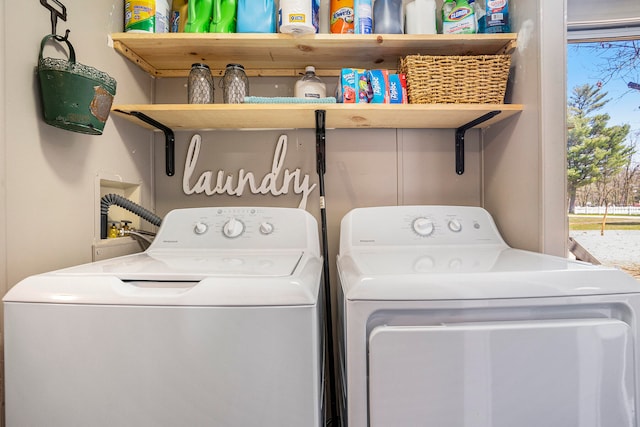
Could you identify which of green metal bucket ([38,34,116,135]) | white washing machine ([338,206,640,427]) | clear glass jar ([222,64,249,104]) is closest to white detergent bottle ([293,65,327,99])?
clear glass jar ([222,64,249,104])

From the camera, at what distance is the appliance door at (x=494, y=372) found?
0.76 metres

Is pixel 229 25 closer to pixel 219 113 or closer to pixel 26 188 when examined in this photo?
pixel 219 113

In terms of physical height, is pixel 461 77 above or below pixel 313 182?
above

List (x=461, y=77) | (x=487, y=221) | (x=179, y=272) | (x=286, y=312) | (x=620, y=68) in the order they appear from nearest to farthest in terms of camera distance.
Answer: (x=286, y=312) → (x=179, y=272) → (x=461, y=77) → (x=487, y=221) → (x=620, y=68)

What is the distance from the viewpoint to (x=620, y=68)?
5.37ft

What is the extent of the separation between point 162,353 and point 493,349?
28.1 inches

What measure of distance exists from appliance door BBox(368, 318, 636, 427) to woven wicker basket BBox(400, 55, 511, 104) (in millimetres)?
898

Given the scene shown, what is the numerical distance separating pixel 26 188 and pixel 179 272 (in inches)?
20.4

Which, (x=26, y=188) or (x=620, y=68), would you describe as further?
(x=620, y=68)

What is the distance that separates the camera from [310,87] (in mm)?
1473

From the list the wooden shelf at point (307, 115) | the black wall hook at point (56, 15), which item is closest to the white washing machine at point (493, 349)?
the wooden shelf at point (307, 115)

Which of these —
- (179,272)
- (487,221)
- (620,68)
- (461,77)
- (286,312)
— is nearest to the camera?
(286,312)

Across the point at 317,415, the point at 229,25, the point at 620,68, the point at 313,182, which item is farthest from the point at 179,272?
the point at 620,68

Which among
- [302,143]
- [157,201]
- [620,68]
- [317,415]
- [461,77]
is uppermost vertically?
[620,68]
